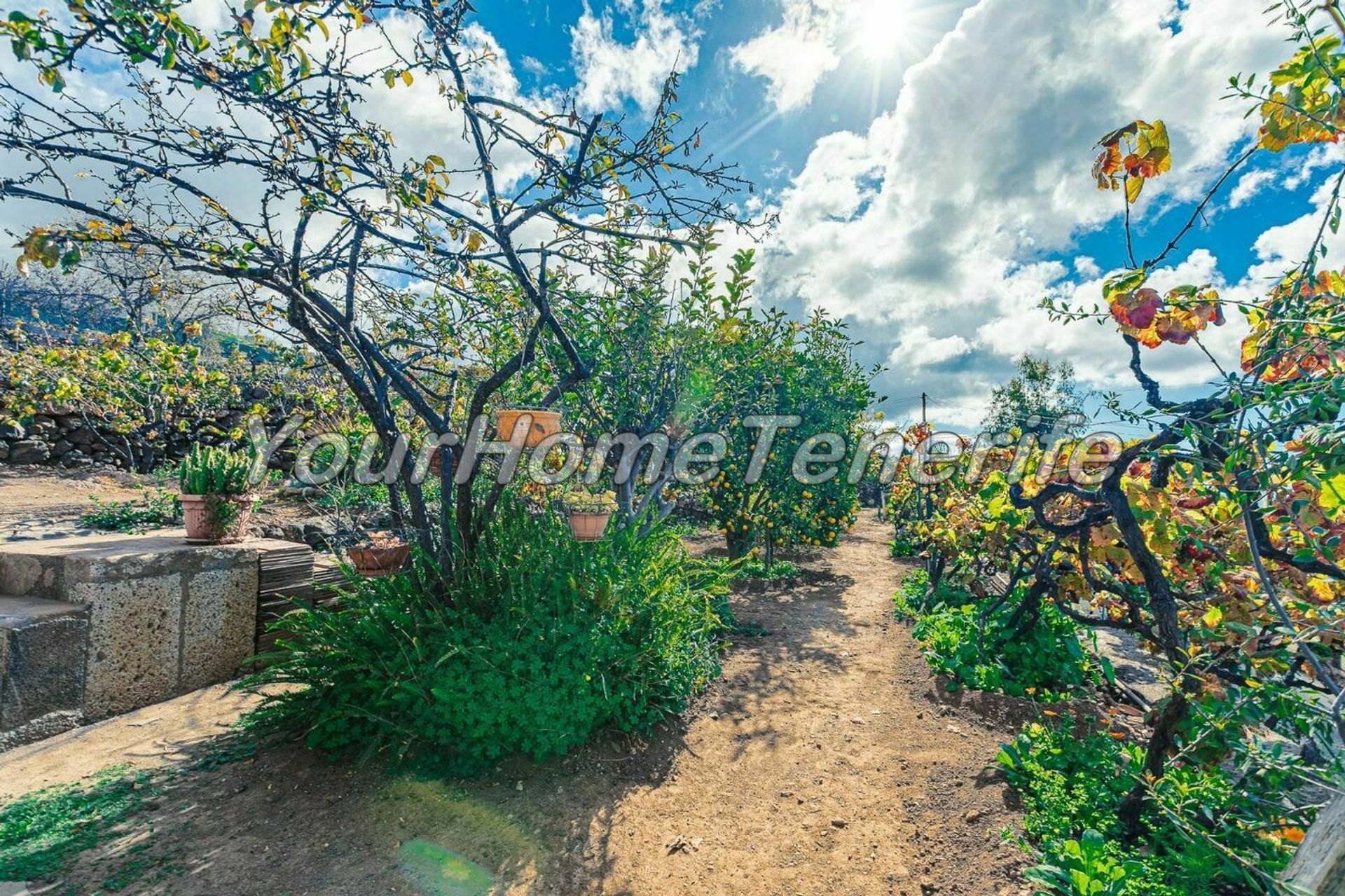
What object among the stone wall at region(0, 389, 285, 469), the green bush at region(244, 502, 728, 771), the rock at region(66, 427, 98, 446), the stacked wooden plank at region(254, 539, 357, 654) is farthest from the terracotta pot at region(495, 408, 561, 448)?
the rock at region(66, 427, 98, 446)

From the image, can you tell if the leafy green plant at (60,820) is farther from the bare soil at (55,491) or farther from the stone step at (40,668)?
the bare soil at (55,491)

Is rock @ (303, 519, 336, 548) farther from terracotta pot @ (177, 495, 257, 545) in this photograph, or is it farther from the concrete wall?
the concrete wall

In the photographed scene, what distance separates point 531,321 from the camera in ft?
12.3

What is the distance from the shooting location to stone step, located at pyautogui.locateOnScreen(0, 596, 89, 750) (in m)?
2.86

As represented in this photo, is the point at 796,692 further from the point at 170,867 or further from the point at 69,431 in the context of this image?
the point at 69,431

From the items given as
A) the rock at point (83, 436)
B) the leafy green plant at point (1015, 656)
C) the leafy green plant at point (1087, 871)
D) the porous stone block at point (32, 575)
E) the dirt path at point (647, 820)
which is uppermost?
the rock at point (83, 436)

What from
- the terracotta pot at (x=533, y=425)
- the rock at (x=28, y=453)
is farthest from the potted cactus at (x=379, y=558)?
the rock at (x=28, y=453)

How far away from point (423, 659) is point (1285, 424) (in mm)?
3320

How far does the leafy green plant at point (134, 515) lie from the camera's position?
17.1 ft

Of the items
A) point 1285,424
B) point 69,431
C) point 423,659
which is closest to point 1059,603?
point 1285,424

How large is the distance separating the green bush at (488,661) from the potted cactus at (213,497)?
1186mm

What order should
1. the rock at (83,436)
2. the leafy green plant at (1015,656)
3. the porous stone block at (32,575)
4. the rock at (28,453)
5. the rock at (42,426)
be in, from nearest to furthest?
the porous stone block at (32,575) < the leafy green plant at (1015,656) < the rock at (28,453) < the rock at (42,426) < the rock at (83,436)

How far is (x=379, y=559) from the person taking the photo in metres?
4.16

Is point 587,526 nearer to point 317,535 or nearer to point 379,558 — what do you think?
point 379,558
